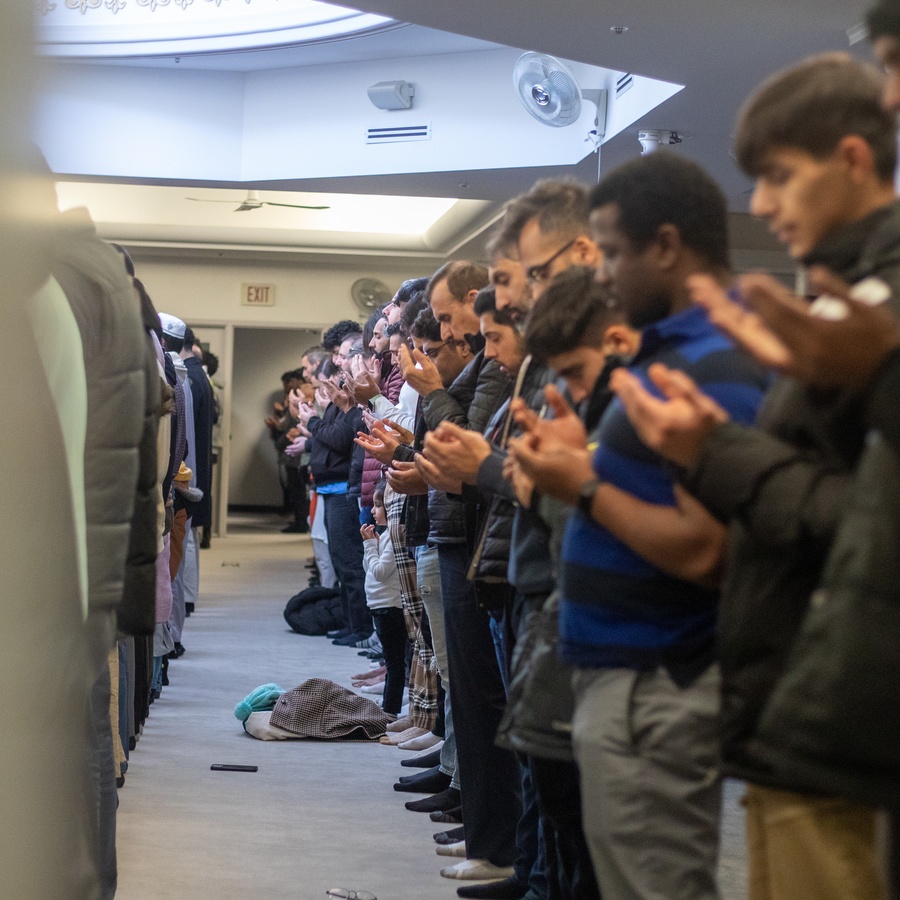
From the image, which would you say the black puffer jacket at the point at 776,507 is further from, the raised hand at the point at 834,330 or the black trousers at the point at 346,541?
the black trousers at the point at 346,541

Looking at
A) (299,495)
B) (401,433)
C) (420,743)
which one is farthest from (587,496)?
(299,495)

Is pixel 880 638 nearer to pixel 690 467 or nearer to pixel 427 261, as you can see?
pixel 690 467

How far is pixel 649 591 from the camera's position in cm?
170

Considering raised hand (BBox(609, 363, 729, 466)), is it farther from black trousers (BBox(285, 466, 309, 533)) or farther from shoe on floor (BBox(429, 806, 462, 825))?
black trousers (BBox(285, 466, 309, 533))

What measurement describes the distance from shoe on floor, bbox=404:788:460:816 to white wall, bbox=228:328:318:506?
14.1m

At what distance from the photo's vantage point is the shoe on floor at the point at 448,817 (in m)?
3.97

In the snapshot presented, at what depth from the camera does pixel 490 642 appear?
3.30 meters

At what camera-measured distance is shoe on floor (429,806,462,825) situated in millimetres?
3969

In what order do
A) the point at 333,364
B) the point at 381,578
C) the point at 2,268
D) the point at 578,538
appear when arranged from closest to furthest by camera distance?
the point at 2,268, the point at 578,538, the point at 381,578, the point at 333,364

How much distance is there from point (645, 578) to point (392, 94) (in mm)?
7040

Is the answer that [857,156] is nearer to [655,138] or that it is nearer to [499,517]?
[499,517]

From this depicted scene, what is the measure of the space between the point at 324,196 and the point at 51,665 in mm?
11370

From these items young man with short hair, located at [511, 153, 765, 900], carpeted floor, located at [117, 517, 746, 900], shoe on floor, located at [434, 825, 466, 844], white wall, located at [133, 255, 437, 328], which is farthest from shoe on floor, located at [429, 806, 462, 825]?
white wall, located at [133, 255, 437, 328]

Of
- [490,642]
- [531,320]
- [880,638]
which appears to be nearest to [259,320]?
[490,642]
